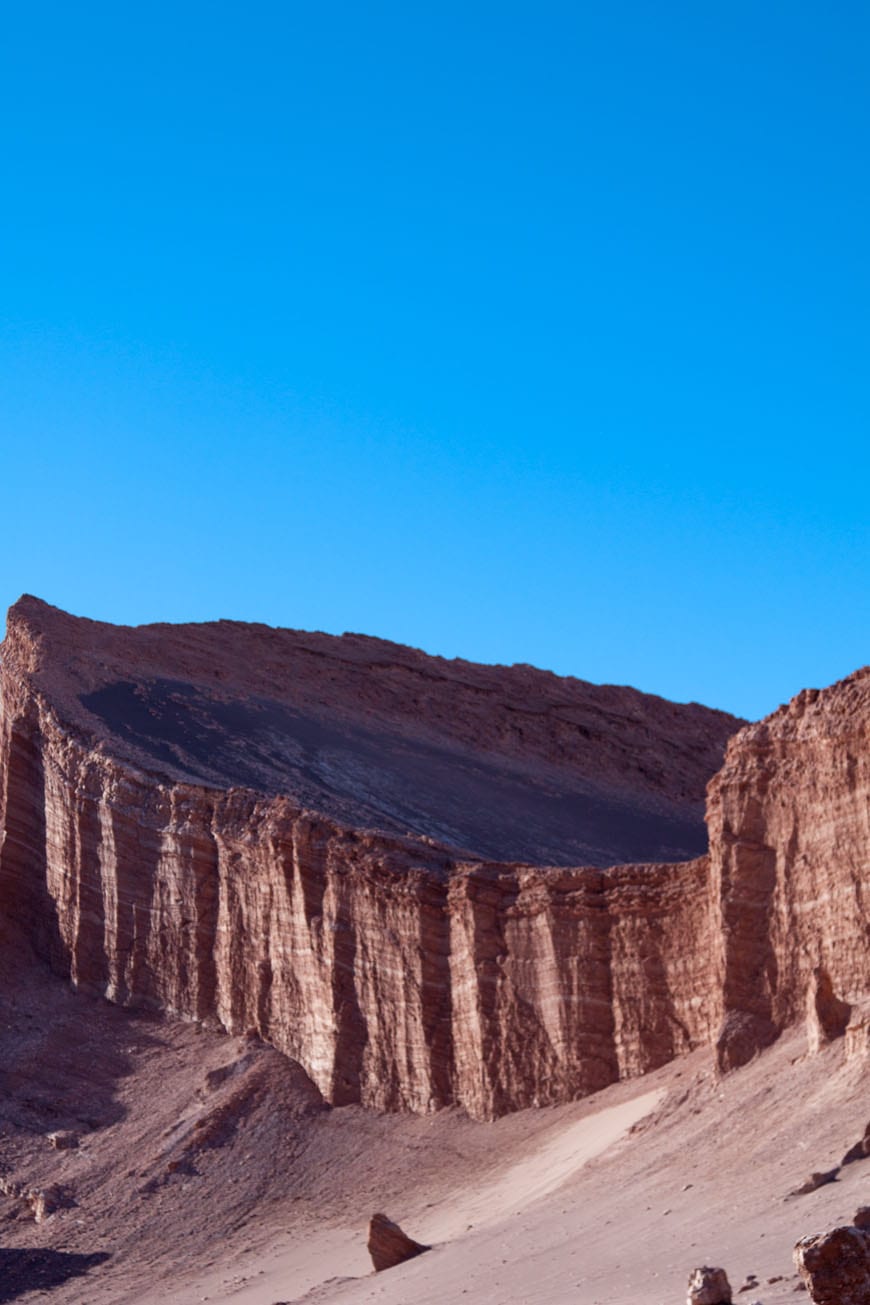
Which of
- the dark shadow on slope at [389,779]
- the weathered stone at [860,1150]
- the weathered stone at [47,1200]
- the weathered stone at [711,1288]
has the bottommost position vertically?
the weathered stone at [711,1288]

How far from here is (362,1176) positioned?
28.0 metres

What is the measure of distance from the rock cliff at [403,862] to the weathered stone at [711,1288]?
7339 millimetres

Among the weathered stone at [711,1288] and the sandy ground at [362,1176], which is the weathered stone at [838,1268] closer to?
the weathered stone at [711,1288]

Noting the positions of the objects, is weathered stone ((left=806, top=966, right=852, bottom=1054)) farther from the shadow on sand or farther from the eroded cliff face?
the shadow on sand

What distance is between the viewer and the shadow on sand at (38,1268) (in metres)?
27.2

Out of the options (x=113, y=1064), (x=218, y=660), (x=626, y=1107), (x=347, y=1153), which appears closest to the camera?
(x=626, y=1107)

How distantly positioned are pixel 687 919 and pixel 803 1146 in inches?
215

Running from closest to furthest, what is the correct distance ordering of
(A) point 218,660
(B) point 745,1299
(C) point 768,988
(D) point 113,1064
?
(B) point 745,1299 < (C) point 768,988 < (D) point 113,1064 < (A) point 218,660

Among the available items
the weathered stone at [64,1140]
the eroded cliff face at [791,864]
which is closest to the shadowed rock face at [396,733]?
the weathered stone at [64,1140]

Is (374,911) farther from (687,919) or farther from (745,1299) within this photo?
(745,1299)

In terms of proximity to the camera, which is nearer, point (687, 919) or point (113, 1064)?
point (687, 919)

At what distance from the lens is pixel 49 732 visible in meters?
39.3

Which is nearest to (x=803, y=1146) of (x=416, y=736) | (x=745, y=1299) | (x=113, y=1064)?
(x=745, y=1299)

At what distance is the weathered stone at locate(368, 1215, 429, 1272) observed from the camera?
76.4 ft
